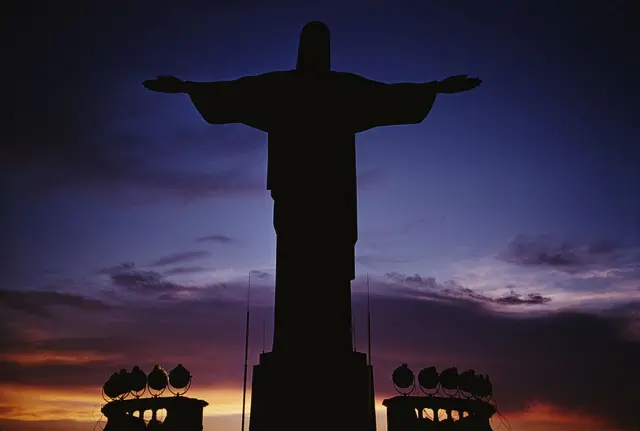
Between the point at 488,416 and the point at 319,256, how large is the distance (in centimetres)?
920

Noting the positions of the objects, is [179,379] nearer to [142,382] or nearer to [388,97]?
[142,382]

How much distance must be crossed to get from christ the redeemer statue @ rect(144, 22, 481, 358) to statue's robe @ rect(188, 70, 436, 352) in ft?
0.07

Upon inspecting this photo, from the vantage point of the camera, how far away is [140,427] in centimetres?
1484

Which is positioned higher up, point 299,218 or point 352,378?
point 299,218

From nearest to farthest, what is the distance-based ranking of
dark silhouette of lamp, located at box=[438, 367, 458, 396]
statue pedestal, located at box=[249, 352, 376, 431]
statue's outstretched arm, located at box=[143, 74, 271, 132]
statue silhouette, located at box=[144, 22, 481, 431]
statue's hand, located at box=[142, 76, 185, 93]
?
statue pedestal, located at box=[249, 352, 376, 431] < statue silhouette, located at box=[144, 22, 481, 431] < statue's hand, located at box=[142, 76, 185, 93] < statue's outstretched arm, located at box=[143, 74, 271, 132] < dark silhouette of lamp, located at box=[438, 367, 458, 396]

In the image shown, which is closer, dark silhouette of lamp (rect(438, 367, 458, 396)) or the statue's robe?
the statue's robe

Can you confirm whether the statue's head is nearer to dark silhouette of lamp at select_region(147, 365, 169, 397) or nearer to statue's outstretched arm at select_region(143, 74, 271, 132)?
statue's outstretched arm at select_region(143, 74, 271, 132)

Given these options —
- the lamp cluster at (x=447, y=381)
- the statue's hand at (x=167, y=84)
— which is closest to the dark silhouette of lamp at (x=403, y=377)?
the lamp cluster at (x=447, y=381)

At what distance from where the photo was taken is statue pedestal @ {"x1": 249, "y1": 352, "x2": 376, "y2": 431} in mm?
10625

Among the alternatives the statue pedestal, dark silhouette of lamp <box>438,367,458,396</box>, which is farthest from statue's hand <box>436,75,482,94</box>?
dark silhouette of lamp <box>438,367,458,396</box>

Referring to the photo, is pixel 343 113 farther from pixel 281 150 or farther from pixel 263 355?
pixel 263 355

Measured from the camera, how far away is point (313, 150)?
41.2 feet

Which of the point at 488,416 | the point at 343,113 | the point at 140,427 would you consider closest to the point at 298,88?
the point at 343,113

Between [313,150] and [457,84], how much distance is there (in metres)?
3.28
